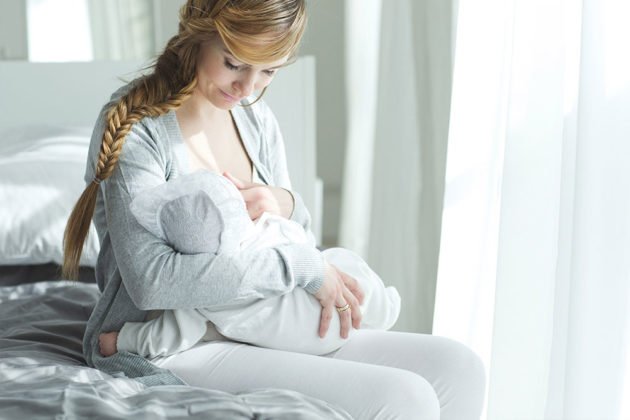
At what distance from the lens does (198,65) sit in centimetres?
147

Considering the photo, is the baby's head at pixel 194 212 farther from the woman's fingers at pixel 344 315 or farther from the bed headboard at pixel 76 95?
the bed headboard at pixel 76 95

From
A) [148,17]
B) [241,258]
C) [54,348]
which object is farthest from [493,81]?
[148,17]

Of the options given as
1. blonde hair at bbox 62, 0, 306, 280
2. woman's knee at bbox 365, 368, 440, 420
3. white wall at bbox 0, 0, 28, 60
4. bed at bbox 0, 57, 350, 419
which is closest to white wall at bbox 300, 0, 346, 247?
bed at bbox 0, 57, 350, 419

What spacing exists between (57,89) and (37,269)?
0.79 metres

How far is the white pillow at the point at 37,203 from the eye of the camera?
203 centimetres

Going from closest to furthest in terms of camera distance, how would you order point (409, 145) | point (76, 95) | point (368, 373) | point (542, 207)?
1. point (368, 373)
2. point (542, 207)
3. point (76, 95)
4. point (409, 145)

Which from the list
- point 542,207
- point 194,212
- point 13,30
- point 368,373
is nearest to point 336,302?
point 368,373

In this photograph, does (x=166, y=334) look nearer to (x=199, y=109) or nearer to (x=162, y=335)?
(x=162, y=335)

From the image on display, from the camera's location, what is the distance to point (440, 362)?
4.56ft

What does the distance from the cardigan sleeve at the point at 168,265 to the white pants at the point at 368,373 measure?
9 centimetres

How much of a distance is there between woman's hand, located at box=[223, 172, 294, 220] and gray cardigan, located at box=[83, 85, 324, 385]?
0.29 ft

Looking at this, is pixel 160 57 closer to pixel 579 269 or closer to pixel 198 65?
pixel 198 65

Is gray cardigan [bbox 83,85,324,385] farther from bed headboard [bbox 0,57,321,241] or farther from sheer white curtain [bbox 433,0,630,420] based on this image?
bed headboard [bbox 0,57,321,241]

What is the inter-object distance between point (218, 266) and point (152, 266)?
9 centimetres
